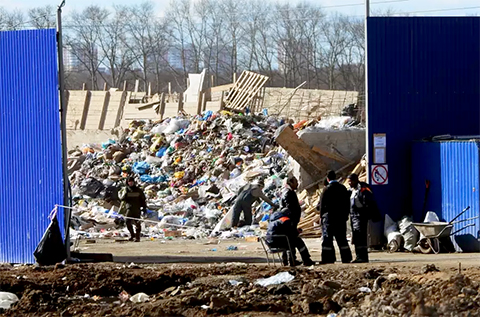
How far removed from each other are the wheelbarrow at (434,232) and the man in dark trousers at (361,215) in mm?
1863

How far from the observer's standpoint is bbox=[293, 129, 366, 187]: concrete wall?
2278cm

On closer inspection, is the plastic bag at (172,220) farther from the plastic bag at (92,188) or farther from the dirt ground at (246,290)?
the dirt ground at (246,290)

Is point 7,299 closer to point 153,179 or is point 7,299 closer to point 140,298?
point 140,298

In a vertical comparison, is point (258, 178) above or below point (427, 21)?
below

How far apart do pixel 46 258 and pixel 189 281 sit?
3628mm

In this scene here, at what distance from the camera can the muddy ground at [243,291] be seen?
8.50 m

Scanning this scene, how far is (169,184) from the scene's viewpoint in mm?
28625

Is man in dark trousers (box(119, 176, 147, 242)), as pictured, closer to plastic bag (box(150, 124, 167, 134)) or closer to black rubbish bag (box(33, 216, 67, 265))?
black rubbish bag (box(33, 216, 67, 265))

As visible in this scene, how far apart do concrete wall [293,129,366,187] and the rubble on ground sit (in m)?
1.19

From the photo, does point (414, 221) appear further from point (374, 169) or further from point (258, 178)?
point (258, 178)

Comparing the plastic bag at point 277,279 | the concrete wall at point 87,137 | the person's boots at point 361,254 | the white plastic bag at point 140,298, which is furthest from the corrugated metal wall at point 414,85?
the concrete wall at point 87,137

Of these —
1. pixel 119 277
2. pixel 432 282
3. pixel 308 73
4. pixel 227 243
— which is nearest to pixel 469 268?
pixel 432 282

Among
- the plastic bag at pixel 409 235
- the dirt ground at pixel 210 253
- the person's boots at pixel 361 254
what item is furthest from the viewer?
the plastic bag at pixel 409 235

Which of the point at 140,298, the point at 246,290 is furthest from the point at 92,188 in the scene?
the point at 246,290
